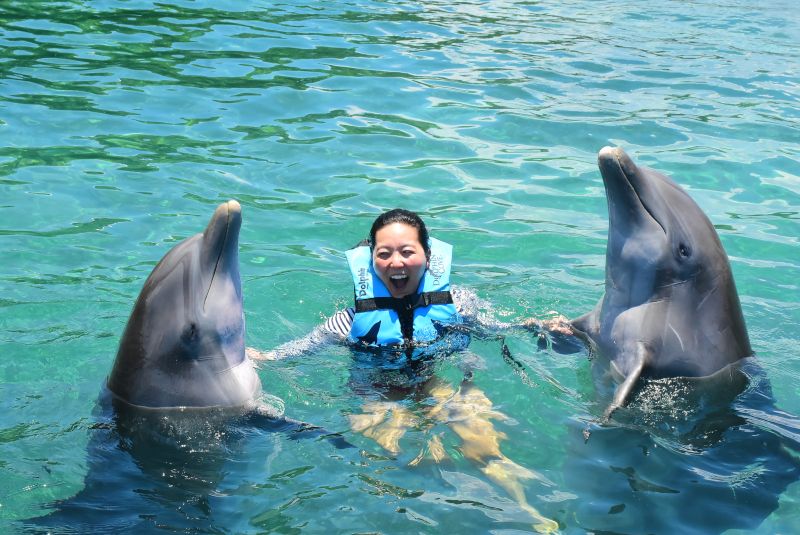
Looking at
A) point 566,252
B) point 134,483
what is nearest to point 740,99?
point 566,252

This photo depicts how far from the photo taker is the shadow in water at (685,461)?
5031 millimetres

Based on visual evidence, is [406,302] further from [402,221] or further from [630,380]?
[630,380]

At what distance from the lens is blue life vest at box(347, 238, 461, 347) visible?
6730 millimetres

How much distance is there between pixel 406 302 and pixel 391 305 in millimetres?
109

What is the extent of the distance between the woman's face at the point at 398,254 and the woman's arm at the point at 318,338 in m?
0.45

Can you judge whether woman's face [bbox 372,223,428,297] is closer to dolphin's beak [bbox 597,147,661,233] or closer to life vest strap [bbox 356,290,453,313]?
life vest strap [bbox 356,290,453,313]

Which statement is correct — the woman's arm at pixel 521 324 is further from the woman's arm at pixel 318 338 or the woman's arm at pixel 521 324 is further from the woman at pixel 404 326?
the woman's arm at pixel 318 338

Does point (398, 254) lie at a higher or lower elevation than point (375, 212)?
higher

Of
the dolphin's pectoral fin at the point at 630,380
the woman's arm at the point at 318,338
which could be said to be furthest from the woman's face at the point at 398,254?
the dolphin's pectoral fin at the point at 630,380

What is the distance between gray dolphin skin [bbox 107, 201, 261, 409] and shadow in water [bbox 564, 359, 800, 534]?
2.08 metres

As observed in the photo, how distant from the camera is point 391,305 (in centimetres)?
684

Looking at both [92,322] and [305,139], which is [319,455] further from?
[305,139]

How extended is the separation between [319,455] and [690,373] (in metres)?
2.24

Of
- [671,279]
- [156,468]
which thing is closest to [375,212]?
[671,279]
